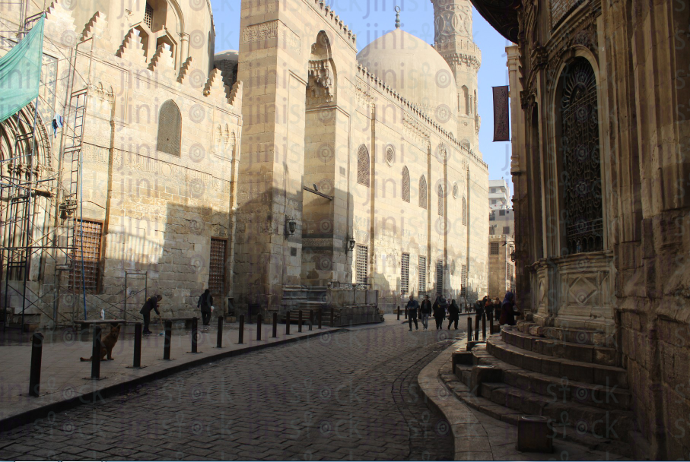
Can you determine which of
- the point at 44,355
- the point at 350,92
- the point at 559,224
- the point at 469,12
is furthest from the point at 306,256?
the point at 469,12

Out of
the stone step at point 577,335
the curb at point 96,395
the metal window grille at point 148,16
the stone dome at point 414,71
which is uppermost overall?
the stone dome at point 414,71

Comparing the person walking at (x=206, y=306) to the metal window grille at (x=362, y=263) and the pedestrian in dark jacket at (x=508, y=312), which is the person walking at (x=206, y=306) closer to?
the pedestrian in dark jacket at (x=508, y=312)

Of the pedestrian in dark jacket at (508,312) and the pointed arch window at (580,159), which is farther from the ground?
the pointed arch window at (580,159)

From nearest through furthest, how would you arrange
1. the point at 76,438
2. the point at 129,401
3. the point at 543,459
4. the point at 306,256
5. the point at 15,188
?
1. the point at 543,459
2. the point at 76,438
3. the point at 129,401
4. the point at 15,188
5. the point at 306,256

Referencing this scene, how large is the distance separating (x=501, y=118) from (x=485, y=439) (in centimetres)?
1287

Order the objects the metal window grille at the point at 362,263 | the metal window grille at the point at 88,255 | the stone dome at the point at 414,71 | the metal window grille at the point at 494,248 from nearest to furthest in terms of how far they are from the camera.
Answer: the metal window grille at the point at 88,255
the metal window grille at the point at 362,263
the stone dome at the point at 414,71
the metal window grille at the point at 494,248

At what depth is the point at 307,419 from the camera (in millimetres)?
5699

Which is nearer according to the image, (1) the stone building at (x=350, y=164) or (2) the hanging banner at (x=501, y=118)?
(2) the hanging banner at (x=501, y=118)

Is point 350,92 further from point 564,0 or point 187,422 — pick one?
point 187,422

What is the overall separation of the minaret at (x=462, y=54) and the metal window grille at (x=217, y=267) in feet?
102

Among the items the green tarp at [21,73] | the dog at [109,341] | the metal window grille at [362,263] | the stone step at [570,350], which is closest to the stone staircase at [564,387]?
the stone step at [570,350]

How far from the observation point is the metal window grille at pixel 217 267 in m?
17.6

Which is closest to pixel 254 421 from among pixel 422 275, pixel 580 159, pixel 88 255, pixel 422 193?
pixel 580 159

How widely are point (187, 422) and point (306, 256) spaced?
16973 mm
